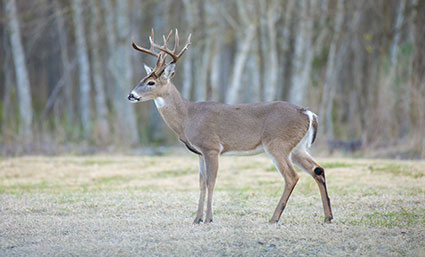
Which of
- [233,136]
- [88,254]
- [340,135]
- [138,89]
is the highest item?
[138,89]

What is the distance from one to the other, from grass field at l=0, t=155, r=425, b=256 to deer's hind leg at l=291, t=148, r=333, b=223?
0.17m

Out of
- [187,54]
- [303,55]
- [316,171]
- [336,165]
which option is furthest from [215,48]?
[316,171]

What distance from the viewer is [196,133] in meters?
7.45

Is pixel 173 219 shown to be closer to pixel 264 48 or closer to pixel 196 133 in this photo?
pixel 196 133

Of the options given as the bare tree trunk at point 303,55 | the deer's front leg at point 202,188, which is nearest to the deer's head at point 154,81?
the deer's front leg at point 202,188

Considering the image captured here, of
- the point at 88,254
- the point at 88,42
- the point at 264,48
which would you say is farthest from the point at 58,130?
the point at 88,254

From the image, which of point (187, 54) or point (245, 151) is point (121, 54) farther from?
point (245, 151)

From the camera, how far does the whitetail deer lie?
23.4 ft

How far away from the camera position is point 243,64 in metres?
21.0

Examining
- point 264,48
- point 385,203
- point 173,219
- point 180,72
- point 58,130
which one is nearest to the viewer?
point 173,219

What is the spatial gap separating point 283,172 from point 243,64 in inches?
556

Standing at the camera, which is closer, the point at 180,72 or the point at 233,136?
the point at 233,136

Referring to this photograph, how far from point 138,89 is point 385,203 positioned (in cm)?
348

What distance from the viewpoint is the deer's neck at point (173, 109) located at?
772 centimetres
